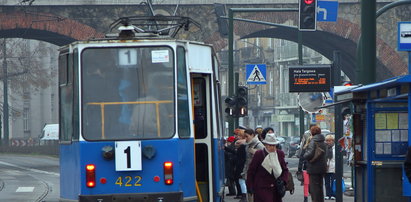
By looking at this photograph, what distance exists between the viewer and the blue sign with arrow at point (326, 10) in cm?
2816

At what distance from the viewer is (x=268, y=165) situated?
13625 mm

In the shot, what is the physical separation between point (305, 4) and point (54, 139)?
4584cm

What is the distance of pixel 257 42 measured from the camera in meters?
→ 88.4

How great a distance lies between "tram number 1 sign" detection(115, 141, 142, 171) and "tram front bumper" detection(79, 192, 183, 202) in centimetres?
35

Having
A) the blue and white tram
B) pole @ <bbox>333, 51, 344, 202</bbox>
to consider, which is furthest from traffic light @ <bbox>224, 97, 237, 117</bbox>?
the blue and white tram

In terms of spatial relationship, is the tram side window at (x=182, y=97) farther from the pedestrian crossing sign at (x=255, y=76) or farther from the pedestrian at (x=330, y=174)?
the pedestrian crossing sign at (x=255, y=76)

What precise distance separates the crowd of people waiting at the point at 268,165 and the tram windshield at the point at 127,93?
1.27 meters

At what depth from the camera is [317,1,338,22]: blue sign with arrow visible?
28156mm

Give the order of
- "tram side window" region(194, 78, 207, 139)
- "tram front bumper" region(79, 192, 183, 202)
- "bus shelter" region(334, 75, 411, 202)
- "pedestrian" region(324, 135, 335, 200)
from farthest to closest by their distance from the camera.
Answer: "pedestrian" region(324, 135, 335, 200) → "tram side window" region(194, 78, 207, 139) → "bus shelter" region(334, 75, 411, 202) → "tram front bumper" region(79, 192, 183, 202)

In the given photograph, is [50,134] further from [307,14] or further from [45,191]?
[307,14]

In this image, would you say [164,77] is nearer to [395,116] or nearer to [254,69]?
[395,116]

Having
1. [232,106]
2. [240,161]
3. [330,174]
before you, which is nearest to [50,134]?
[232,106]

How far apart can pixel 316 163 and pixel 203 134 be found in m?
3.86

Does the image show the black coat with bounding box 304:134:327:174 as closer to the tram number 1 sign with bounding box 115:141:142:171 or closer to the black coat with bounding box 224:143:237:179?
the black coat with bounding box 224:143:237:179
